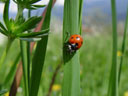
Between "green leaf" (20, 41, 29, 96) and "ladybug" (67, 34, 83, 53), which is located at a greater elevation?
"ladybug" (67, 34, 83, 53)

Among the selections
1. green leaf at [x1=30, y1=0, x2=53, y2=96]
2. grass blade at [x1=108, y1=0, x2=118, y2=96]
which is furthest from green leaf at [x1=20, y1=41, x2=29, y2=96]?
grass blade at [x1=108, y1=0, x2=118, y2=96]

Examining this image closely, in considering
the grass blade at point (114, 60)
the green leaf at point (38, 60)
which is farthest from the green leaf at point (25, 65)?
the grass blade at point (114, 60)

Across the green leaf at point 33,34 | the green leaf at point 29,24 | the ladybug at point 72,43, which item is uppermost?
the green leaf at point 29,24

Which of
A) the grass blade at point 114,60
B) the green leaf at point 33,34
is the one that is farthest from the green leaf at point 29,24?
the grass blade at point 114,60

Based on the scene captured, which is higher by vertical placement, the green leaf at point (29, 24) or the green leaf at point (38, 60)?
the green leaf at point (29, 24)

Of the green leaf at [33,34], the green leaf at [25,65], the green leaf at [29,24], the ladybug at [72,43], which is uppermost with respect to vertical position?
the green leaf at [29,24]

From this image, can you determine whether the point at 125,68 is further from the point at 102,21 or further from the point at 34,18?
the point at 102,21

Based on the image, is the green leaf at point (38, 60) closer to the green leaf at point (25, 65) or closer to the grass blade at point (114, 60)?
the green leaf at point (25, 65)

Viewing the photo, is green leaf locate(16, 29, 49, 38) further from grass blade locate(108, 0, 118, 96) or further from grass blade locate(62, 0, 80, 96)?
grass blade locate(108, 0, 118, 96)

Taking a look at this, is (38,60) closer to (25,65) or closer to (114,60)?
(25,65)
